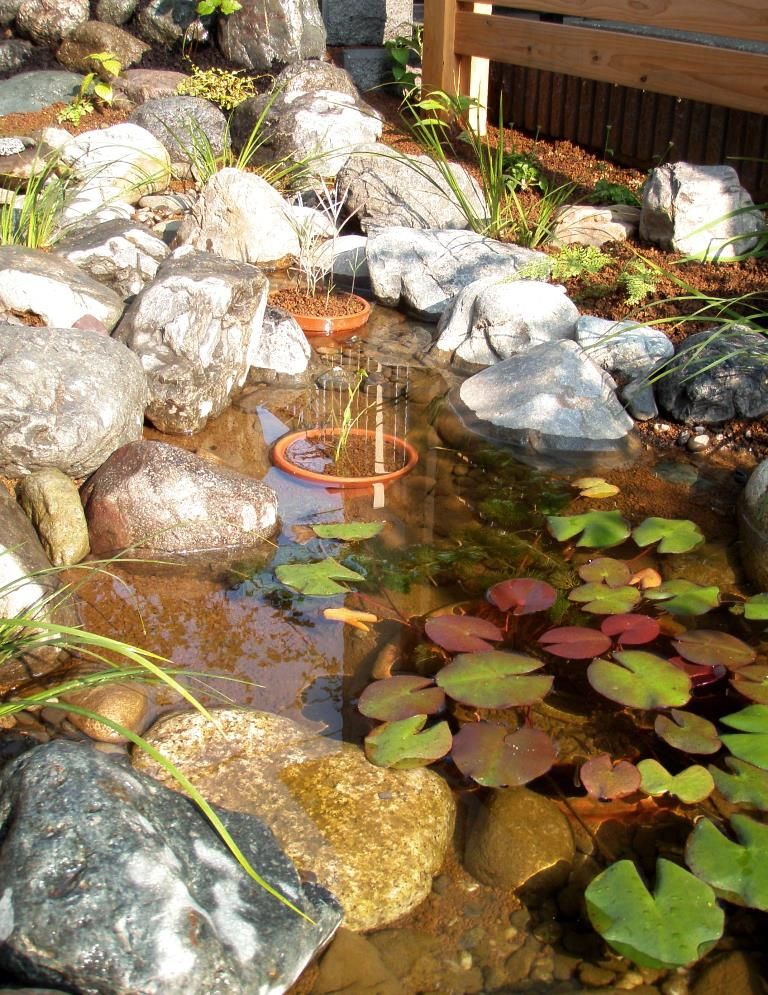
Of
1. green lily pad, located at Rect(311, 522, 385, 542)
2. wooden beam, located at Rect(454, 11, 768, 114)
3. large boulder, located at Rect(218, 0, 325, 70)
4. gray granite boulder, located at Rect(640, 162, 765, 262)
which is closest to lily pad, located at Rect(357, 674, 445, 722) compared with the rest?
green lily pad, located at Rect(311, 522, 385, 542)

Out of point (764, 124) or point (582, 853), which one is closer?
point (582, 853)

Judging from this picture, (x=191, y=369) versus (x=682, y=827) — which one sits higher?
(x=191, y=369)

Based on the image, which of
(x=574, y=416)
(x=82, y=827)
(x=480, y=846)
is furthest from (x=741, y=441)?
(x=82, y=827)

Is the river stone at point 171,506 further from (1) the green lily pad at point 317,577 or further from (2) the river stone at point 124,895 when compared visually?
(2) the river stone at point 124,895

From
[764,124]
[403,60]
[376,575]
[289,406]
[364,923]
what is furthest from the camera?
[403,60]

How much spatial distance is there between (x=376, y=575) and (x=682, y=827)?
1.45 metres

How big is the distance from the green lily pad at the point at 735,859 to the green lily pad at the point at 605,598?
90 centimetres

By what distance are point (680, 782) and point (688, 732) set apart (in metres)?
0.19

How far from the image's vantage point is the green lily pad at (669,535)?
12.0 feet

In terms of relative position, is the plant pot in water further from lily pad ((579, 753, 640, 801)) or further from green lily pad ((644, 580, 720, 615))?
lily pad ((579, 753, 640, 801))

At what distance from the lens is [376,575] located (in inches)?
144

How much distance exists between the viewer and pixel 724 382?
4.70m

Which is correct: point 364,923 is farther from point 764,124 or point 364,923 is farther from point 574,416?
point 764,124

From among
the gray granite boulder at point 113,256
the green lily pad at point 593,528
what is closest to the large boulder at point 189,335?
the gray granite boulder at point 113,256
